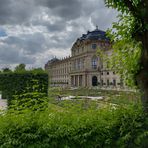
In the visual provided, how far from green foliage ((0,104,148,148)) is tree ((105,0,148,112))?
20.5 inches

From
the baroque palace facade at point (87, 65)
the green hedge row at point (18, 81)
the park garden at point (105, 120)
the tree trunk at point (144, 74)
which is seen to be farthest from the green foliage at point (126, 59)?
the baroque palace facade at point (87, 65)

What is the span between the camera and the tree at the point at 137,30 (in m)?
3.79

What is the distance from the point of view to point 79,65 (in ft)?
262

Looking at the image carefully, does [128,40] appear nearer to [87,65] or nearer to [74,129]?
[74,129]

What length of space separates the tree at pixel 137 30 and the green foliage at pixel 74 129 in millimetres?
520

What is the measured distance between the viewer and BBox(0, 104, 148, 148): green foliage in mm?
2881

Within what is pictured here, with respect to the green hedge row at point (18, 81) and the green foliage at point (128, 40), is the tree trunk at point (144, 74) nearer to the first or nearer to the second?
the green foliage at point (128, 40)

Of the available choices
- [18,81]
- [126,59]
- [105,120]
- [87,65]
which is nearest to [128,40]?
[126,59]

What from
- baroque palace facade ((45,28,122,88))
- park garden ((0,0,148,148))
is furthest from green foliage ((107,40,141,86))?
baroque palace facade ((45,28,122,88))

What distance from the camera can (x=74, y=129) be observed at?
2.99 metres

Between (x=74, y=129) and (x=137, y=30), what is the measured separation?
211 cm

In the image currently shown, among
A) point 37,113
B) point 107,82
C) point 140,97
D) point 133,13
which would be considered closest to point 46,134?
point 37,113

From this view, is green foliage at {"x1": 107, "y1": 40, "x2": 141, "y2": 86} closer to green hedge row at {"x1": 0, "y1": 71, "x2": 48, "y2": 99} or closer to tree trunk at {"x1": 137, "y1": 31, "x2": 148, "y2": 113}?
tree trunk at {"x1": 137, "y1": 31, "x2": 148, "y2": 113}

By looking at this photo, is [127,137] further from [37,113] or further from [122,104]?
[37,113]
